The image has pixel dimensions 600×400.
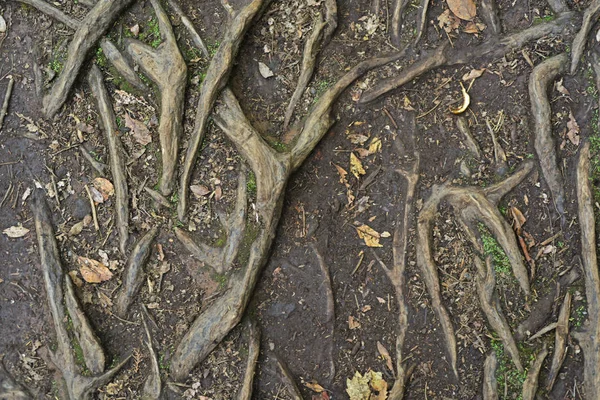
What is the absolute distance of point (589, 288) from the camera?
3631 millimetres

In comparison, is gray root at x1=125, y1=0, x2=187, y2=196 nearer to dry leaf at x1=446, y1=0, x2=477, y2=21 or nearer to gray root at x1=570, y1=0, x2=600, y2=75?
dry leaf at x1=446, y1=0, x2=477, y2=21

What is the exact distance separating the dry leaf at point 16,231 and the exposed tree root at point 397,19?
99.2 inches

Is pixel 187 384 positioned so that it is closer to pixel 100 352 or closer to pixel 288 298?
pixel 100 352

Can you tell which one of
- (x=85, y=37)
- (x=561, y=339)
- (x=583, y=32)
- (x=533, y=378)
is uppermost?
(x=85, y=37)

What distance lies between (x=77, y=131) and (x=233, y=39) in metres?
1.09

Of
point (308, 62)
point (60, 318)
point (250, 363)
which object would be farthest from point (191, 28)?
point (250, 363)

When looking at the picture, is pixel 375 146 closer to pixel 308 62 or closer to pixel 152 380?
pixel 308 62

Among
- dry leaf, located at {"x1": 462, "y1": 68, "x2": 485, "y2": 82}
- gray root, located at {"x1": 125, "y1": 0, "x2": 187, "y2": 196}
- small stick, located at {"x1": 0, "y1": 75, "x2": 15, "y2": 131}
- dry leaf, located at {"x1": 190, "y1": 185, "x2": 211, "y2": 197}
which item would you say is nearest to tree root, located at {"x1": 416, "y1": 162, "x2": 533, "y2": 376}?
dry leaf, located at {"x1": 462, "y1": 68, "x2": 485, "y2": 82}

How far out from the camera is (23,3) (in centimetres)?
372

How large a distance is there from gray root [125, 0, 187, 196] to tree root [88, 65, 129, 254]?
0.77ft

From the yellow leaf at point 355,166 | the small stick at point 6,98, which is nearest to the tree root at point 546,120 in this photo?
the yellow leaf at point 355,166

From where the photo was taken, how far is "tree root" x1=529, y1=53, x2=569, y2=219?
3.65 m

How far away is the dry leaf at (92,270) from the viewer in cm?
366

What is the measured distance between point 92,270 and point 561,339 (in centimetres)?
282
